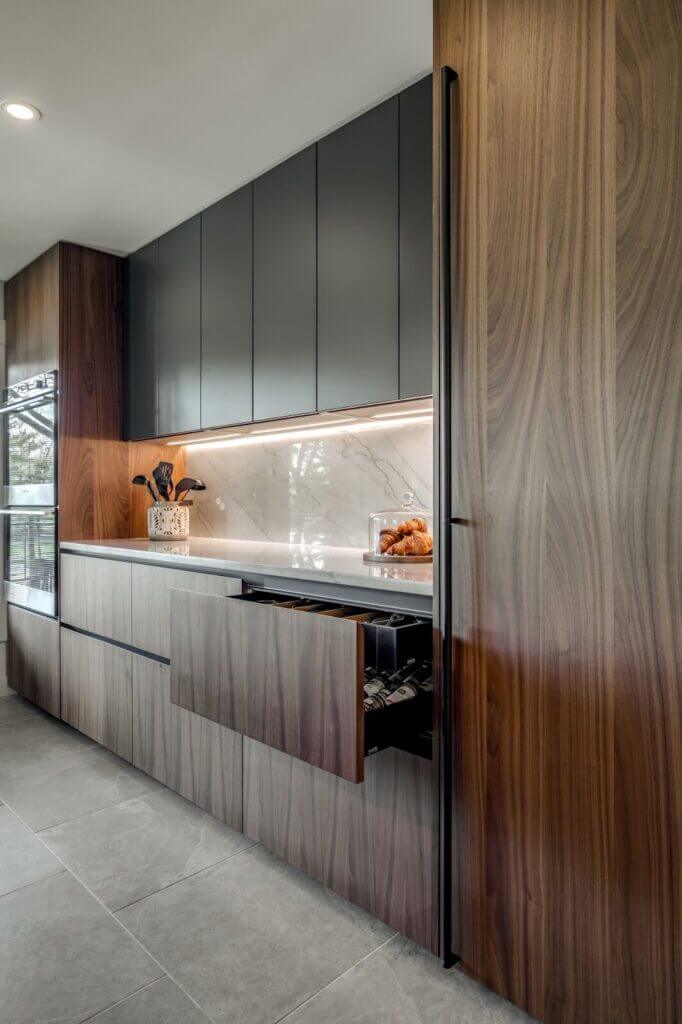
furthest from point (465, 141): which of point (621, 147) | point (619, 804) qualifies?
point (619, 804)

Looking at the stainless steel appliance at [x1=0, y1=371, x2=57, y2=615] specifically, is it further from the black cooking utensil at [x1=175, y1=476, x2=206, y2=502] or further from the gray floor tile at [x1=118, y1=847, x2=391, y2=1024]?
the gray floor tile at [x1=118, y1=847, x2=391, y2=1024]

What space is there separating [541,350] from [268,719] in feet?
3.47

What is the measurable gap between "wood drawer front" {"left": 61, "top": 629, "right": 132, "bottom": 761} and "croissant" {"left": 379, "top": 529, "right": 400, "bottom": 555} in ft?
4.03

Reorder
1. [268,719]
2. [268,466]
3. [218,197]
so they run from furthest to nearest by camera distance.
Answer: [268,466] < [218,197] < [268,719]

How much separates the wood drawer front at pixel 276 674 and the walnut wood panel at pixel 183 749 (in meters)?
0.36

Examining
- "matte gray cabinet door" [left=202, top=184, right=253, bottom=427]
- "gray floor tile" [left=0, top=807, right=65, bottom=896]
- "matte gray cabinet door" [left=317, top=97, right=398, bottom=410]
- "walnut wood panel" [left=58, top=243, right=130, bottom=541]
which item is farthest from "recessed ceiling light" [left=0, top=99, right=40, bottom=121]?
"gray floor tile" [left=0, top=807, right=65, bottom=896]

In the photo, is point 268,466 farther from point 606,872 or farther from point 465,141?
point 606,872

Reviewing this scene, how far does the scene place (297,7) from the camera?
64.0 inches

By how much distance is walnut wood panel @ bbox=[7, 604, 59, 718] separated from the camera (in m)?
3.18

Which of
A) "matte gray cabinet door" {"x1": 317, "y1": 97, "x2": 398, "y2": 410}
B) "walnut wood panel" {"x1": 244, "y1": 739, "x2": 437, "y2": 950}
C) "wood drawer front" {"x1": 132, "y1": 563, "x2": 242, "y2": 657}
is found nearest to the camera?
"walnut wood panel" {"x1": 244, "y1": 739, "x2": 437, "y2": 950}

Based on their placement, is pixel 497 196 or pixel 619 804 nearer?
pixel 619 804

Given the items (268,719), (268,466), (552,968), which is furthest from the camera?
(268,466)

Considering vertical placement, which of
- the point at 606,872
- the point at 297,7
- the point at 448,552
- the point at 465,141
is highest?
the point at 297,7

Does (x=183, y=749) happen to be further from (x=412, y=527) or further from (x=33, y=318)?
(x=33, y=318)
